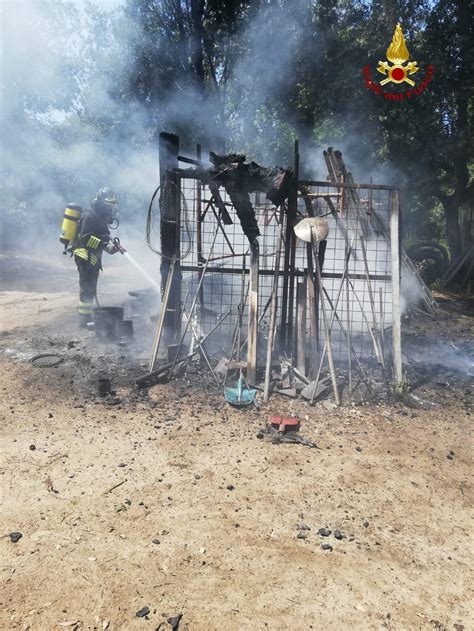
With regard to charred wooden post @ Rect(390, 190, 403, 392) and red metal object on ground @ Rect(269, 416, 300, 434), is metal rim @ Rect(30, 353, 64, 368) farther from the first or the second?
charred wooden post @ Rect(390, 190, 403, 392)

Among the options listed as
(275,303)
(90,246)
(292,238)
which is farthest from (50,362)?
(292,238)

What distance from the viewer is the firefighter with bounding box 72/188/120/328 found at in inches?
296

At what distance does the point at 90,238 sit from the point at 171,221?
259 cm

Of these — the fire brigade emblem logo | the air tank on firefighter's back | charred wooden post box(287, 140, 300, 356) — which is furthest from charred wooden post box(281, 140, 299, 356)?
the fire brigade emblem logo

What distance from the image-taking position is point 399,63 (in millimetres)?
10805

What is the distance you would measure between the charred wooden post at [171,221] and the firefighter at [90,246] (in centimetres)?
225

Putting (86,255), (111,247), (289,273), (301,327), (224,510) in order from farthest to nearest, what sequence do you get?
(111,247)
(86,255)
(289,273)
(301,327)
(224,510)

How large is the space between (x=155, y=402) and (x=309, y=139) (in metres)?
13.1

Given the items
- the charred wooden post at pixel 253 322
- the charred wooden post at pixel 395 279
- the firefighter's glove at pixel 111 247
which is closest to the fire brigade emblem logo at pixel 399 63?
the charred wooden post at pixel 395 279

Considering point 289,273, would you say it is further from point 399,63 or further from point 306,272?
point 399,63

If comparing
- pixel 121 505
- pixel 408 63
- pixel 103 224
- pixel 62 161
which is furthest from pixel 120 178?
pixel 121 505

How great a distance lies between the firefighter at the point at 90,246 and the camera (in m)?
7.52

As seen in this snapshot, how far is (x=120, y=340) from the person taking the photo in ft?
22.2

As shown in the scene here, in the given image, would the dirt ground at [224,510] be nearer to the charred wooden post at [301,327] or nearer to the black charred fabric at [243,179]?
the charred wooden post at [301,327]
